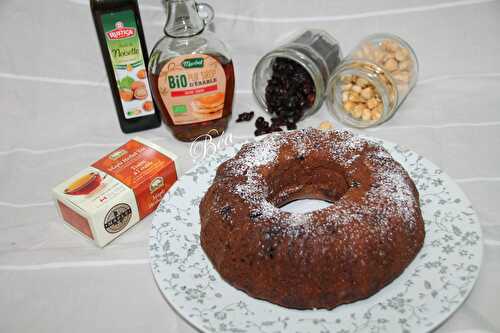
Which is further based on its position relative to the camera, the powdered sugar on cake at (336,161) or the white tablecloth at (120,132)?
the white tablecloth at (120,132)

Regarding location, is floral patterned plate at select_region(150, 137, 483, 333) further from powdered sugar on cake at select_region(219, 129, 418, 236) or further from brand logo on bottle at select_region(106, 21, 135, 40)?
brand logo on bottle at select_region(106, 21, 135, 40)

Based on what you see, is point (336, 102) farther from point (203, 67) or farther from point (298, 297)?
point (298, 297)

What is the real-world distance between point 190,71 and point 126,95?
0.93 ft

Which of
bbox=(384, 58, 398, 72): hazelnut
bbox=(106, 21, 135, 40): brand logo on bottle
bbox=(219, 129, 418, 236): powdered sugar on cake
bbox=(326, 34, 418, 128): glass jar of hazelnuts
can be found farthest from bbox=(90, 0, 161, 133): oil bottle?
bbox=(384, 58, 398, 72): hazelnut

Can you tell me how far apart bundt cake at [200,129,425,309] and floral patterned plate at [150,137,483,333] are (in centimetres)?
3

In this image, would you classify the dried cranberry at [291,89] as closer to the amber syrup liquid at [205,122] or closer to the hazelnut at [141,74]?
the amber syrup liquid at [205,122]

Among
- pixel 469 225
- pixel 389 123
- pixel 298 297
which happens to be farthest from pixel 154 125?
pixel 469 225

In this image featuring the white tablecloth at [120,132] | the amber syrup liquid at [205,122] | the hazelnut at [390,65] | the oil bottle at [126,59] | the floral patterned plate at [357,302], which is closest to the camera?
the floral patterned plate at [357,302]

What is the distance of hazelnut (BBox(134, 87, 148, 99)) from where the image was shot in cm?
209

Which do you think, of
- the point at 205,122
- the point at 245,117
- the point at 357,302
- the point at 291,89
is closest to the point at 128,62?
the point at 205,122

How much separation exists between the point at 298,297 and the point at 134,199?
617 millimetres

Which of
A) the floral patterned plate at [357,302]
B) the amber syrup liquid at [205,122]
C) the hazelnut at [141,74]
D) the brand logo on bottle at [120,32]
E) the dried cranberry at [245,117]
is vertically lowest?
the floral patterned plate at [357,302]

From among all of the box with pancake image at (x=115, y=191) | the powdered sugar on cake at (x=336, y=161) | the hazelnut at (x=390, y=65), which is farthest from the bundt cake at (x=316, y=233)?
the hazelnut at (x=390, y=65)

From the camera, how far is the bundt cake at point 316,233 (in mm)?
1391
